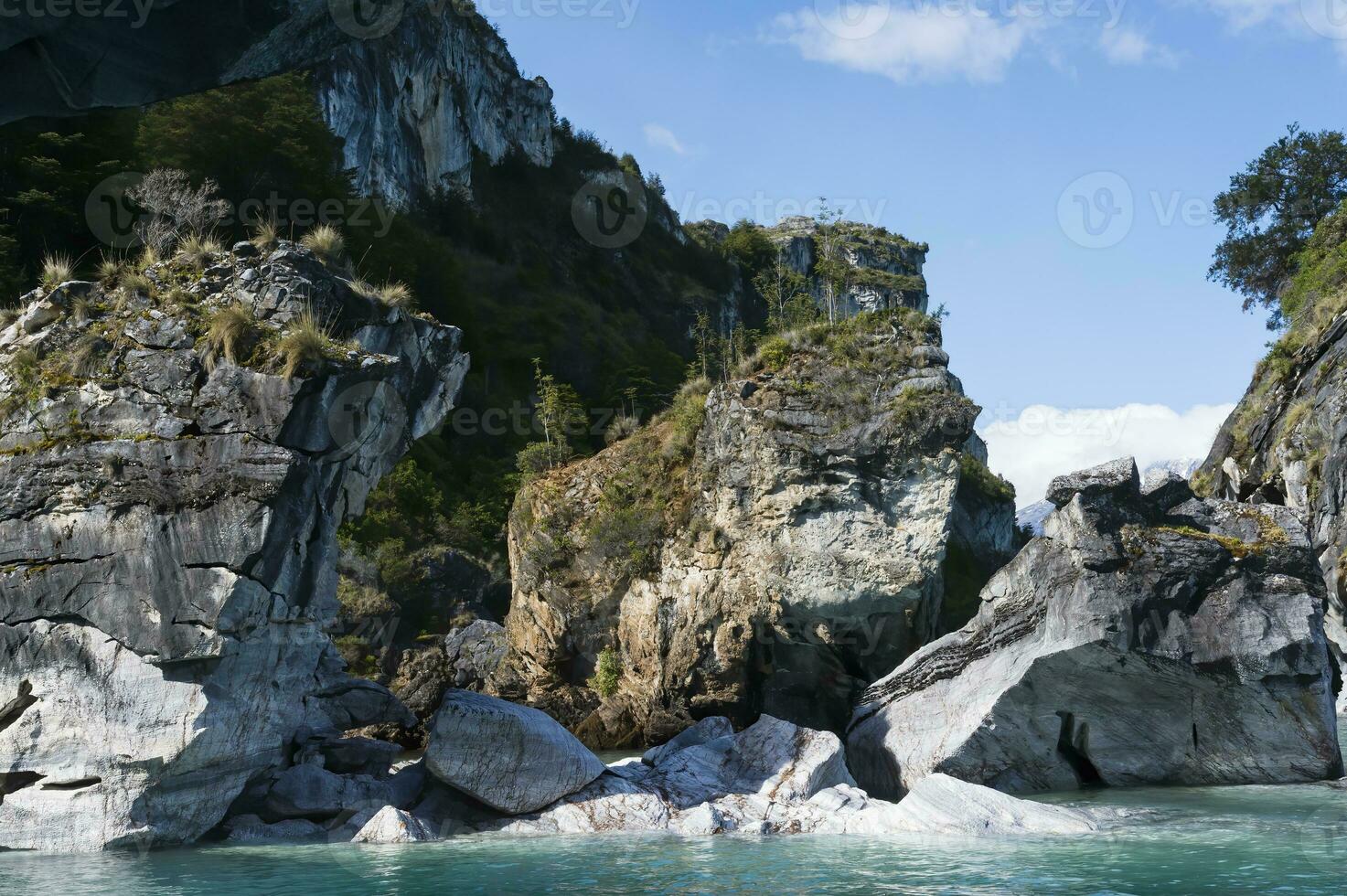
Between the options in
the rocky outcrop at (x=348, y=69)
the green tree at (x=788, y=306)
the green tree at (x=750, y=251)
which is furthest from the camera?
the green tree at (x=750, y=251)

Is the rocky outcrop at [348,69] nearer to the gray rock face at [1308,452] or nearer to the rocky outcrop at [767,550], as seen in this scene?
the rocky outcrop at [767,550]

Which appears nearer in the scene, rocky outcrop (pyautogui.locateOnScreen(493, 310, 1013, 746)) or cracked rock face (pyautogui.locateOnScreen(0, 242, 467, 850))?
cracked rock face (pyautogui.locateOnScreen(0, 242, 467, 850))

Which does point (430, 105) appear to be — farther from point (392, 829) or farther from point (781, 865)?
point (781, 865)

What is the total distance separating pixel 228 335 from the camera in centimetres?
1545

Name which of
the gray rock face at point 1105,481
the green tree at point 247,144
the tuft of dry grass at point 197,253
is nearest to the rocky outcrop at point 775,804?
the gray rock face at point 1105,481

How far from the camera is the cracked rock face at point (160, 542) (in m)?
13.9

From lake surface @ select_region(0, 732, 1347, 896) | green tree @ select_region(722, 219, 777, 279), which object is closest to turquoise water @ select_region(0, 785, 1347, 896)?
lake surface @ select_region(0, 732, 1347, 896)

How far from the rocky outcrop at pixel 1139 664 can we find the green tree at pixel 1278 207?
75.2 feet

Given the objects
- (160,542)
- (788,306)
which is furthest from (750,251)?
(160,542)

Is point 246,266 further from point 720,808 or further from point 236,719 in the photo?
point 720,808

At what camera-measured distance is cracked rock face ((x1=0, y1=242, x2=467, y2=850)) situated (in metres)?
13.9

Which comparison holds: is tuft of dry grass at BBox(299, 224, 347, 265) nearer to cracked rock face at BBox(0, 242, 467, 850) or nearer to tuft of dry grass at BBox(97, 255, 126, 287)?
cracked rock face at BBox(0, 242, 467, 850)

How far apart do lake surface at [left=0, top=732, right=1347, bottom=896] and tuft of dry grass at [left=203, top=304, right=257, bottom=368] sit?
6604 mm

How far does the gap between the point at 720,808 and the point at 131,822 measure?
26.3 feet
